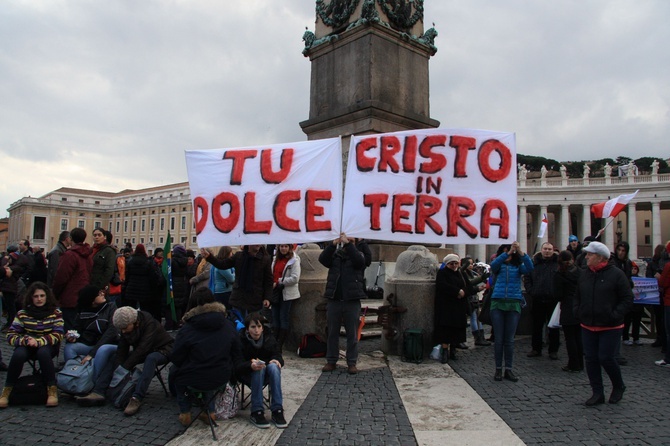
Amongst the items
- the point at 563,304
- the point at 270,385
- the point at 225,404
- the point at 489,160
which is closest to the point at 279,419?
the point at 270,385

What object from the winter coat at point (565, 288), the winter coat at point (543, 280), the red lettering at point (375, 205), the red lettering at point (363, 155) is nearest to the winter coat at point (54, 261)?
the red lettering at point (363, 155)

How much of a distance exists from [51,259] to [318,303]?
5583 mm

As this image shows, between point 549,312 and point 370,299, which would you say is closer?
point 549,312

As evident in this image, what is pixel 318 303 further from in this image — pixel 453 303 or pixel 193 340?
pixel 193 340

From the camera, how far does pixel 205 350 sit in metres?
4.70

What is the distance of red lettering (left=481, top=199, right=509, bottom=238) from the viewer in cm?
594

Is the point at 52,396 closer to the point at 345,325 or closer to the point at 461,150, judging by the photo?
the point at 345,325

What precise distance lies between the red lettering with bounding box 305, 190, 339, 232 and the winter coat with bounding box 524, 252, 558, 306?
3.83 metres

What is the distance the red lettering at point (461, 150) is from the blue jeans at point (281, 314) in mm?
3115

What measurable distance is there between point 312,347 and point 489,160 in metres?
3.57

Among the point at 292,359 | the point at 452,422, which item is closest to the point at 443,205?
the point at 452,422

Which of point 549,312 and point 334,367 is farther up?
point 549,312

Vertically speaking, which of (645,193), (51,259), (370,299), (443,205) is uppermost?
Result: (645,193)

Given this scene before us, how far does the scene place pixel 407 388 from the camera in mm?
5816
